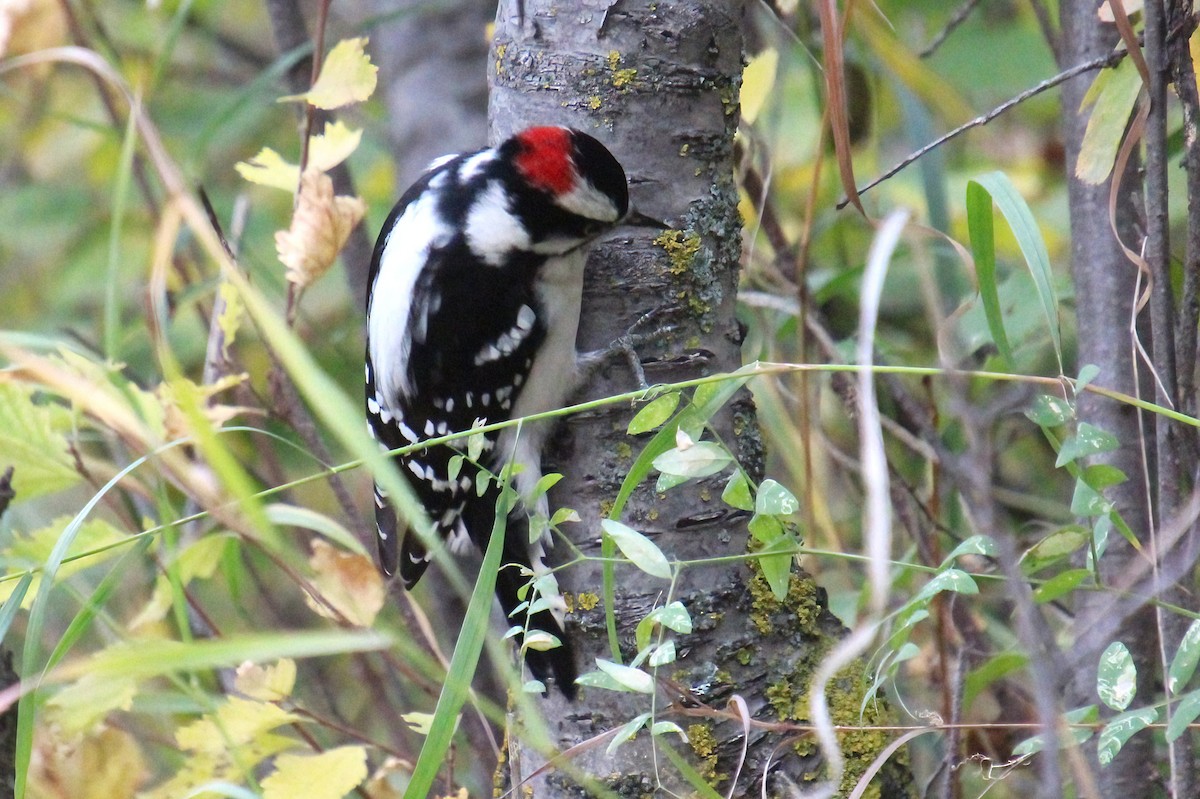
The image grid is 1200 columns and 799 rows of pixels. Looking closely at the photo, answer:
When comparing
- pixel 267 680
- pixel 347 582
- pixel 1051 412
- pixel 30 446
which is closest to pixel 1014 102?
pixel 1051 412

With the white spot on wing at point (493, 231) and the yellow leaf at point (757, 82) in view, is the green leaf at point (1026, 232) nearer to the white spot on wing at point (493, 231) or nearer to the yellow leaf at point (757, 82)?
the yellow leaf at point (757, 82)

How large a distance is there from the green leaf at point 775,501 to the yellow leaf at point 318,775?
0.58 metres

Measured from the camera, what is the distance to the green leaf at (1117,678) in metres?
0.94

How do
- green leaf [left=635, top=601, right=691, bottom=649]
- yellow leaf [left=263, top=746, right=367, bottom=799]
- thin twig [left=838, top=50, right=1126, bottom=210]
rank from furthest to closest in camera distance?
yellow leaf [left=263, top=746, right=367, bottom=799] < thin twig [left=838, top=50, right=1126, bottom=210] < green leaf [left=635, top=601, right=691, bottom=649]

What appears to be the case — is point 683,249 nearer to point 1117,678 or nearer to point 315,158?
point 315,158

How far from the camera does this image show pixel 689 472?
38.8 inches

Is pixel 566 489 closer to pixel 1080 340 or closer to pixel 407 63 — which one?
pixel 1080 340

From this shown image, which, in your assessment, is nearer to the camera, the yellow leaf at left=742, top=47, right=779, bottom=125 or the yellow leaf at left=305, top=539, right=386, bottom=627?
the yellow leaf at left=305, top=539, right=386, bottom=627

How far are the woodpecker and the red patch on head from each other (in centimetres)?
2

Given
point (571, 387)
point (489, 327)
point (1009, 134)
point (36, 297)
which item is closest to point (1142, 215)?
point (571, 387)

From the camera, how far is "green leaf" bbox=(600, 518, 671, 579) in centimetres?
96

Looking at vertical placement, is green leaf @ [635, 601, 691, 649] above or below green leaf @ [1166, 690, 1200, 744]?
above

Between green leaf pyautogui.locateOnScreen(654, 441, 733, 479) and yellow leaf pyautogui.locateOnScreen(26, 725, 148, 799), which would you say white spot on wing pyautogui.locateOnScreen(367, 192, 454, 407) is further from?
green leaf pyautogui.locateOnScreen(654, 441, 733, 479)

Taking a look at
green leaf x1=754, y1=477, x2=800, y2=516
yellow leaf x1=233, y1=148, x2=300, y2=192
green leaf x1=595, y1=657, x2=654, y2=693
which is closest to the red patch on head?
yellow leaf x1=233, y1=148, x2=300, y2=192
